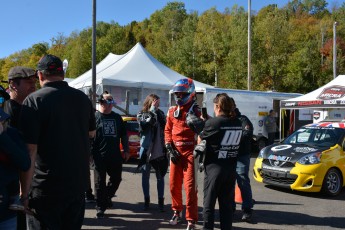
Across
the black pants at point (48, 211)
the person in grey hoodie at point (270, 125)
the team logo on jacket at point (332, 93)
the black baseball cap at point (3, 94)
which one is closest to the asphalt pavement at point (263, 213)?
the black baseball cap at point (3, 94)

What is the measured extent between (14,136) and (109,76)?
17537 mm

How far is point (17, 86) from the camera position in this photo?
380cm

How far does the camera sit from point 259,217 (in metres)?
6.38

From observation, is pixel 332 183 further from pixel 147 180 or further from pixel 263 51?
pixel 263 51

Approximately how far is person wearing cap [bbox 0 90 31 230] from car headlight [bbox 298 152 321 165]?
6729 mm

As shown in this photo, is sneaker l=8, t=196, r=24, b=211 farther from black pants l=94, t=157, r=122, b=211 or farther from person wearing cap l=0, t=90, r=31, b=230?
black pants l=94, t=157, r=122, b=211

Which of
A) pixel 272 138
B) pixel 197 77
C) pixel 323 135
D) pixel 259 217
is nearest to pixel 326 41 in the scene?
pixel 197 77

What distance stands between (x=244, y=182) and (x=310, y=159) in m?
2.63

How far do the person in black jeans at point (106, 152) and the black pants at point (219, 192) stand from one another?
1.88 m

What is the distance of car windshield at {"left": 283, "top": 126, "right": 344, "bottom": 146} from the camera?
29.2 ft

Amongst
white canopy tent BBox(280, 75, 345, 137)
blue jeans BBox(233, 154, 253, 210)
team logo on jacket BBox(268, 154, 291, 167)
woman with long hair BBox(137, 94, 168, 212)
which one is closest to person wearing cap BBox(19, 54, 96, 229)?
woman with long hair BBox(137, 94, 168, 212)

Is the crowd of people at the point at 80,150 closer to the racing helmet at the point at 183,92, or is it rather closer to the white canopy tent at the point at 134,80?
the racing helmet at the point at 183,92

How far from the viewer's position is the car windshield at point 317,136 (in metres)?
8.91

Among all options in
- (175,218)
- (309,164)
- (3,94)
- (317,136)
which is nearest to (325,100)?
(317,136)
